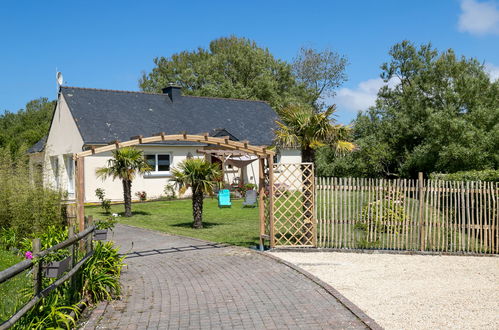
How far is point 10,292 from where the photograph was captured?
7969 mm

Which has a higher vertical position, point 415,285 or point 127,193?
point 127,193

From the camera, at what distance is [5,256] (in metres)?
10.7

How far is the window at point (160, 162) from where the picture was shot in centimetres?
2547

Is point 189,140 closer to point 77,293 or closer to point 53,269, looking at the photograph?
point 77,293

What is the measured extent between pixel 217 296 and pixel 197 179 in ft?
23.7

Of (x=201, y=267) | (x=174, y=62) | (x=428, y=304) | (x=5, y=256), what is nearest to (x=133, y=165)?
(x=5, y=256)

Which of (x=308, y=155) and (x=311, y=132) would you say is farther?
(x=308, y=155)

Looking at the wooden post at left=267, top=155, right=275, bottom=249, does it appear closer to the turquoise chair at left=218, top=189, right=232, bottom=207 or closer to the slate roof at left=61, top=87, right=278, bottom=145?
the turquoise chair at left=218, top=189, right=232, bottom=207

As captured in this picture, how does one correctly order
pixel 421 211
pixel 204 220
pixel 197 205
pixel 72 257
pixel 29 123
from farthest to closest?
1. pixel 29 123
2. pixel 204 220
3. pixel 197 205
4. pixel 421 211
5. pixel 72 257

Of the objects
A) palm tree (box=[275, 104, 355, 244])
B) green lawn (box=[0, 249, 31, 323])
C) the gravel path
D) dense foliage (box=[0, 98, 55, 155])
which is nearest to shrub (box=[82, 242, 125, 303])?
green lawn (box=[0, 249, 31, 323])

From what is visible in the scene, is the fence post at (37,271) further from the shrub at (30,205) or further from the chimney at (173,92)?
the chimney at (173,92)

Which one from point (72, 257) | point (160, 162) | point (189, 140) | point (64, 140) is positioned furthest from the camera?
point (64, 140)

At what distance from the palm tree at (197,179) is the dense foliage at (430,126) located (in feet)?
37.4

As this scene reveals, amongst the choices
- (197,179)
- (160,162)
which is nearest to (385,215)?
(197,179)
